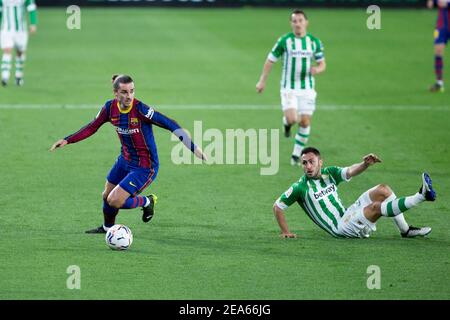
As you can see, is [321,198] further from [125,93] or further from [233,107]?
[233,107]

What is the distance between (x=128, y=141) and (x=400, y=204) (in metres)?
3.24

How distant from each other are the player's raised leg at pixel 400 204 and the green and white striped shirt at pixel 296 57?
5529 mm

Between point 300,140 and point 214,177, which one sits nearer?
point 214,177

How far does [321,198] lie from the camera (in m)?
12.2

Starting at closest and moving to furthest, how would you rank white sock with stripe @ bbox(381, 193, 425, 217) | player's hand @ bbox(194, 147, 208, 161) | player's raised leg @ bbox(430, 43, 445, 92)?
1. white sock with stripe @ bbox(381, 193, 425, 217)
2. player's hand @ bbox(194, 147, 208, 161)
3. player's raised leg @ bbox(430, 43, 445, 92)

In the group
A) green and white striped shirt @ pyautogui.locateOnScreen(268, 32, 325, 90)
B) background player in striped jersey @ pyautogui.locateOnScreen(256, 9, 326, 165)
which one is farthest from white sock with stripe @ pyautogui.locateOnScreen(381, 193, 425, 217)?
green and white striped shirt @ pyautogui.locateOnScreen(268, 32, 325, 90)

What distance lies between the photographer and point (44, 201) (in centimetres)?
1429

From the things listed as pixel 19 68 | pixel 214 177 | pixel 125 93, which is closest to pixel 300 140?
pixel 214 177

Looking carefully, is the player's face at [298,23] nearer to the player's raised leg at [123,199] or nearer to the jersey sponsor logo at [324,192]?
the jersey sponsor logo at [324,192]

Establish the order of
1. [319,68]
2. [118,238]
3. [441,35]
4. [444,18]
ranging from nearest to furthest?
[118,238]
[319,68]
[444,18]
[441,35]

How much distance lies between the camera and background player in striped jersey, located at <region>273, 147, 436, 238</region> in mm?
12039

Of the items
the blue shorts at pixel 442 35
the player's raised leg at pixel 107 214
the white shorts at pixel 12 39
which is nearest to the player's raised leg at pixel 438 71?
→ the blue shorts at pixel 442 35

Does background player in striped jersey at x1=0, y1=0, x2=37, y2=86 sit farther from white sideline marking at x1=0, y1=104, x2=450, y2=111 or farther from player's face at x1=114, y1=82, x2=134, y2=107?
player's face at x1=114, y1=82, x2=134, y2=107

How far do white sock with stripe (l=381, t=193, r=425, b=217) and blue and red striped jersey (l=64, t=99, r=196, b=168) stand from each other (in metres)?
2.29
